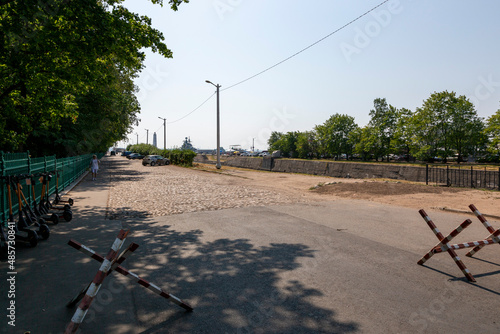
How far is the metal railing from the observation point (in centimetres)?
1634

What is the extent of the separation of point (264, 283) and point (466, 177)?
1911 centimetres

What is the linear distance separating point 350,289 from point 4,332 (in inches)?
165

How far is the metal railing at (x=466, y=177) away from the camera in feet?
53.6

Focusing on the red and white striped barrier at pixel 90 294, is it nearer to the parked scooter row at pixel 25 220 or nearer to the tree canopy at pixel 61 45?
the parked scooter row at pixel 25 220

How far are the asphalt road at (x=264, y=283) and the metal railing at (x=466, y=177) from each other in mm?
11809

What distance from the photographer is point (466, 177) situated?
17781mm

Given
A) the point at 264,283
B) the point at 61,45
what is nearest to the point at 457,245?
the point at 264,283

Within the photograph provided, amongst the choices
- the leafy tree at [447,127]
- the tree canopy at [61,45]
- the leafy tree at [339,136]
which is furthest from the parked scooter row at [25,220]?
the leafy tree at [339,136]

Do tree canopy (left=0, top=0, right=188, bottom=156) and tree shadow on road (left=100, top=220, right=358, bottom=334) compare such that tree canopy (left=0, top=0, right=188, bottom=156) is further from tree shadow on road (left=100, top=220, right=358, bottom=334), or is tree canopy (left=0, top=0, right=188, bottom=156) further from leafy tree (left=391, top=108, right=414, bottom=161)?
leafy tree (left=391, top=108, right=414, bottom=161)

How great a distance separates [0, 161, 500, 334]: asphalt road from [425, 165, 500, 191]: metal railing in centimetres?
1181

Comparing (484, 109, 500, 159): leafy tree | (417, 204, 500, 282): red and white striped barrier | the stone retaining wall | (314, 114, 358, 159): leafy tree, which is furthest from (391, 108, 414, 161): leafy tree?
(417, 204, 500, 282): red and white striped barrier

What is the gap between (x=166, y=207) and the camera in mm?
10383

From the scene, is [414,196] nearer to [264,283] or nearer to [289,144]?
[264,283]

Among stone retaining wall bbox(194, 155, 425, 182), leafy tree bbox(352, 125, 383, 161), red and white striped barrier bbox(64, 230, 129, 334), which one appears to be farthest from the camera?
leafy tree bbox(352, 125, 383, 161)
